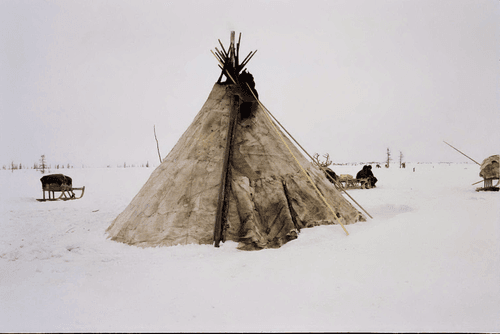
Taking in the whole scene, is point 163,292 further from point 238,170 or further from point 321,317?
point 238,170

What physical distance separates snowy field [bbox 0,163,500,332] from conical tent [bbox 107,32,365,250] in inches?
14.8

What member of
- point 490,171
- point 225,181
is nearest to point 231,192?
point 225,181

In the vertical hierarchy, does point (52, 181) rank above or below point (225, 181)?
below

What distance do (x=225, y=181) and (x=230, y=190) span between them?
222 millimetres

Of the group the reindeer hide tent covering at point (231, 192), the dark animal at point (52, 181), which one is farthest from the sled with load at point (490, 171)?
the dark animal at point (52, 181)

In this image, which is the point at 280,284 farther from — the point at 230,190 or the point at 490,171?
the point at 490,171

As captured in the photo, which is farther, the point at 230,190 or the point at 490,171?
the point at 490,171

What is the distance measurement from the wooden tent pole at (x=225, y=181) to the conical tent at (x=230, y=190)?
20mm

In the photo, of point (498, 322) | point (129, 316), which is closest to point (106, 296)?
point (129, 316)

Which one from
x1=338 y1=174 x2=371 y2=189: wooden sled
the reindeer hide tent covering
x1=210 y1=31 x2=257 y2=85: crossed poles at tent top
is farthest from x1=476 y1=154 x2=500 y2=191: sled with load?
x1=210 y1=31 x2=257 y2=85: crossed poles at tent top

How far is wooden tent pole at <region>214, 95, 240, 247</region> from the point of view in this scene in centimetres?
544

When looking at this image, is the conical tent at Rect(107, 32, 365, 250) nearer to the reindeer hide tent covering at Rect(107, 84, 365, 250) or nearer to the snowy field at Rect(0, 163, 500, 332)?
the reindeer hide tent covering at Rect(107, 84, 365, 250)

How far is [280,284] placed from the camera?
3758 millimetres

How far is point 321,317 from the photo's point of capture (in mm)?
3010
